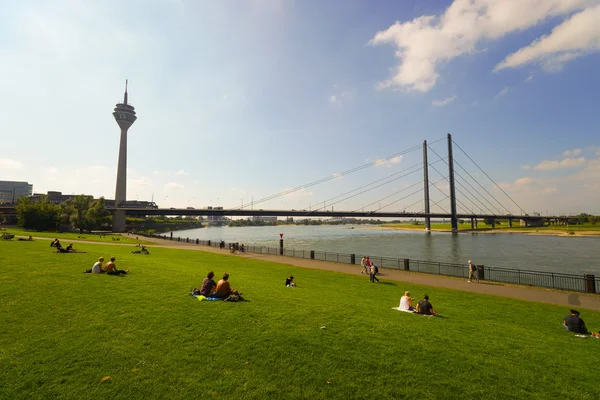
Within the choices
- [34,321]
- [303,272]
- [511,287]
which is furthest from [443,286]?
[34,321]

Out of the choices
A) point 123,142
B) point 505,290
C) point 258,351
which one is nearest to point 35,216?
point 258,351

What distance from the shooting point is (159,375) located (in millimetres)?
5391

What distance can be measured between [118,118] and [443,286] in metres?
172

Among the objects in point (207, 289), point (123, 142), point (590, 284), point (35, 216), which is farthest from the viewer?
point (123, 142)

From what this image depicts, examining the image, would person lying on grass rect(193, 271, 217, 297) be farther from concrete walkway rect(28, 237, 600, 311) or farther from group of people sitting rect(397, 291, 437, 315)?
concrete walkway rect(28, 237, 600, 311)

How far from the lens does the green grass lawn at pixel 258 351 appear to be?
17.0 ft

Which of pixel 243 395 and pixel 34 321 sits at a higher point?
pixel 34 321

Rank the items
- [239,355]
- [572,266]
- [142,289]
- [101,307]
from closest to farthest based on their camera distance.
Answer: [239,355] → [101,307] → [142,289] → [572,266]

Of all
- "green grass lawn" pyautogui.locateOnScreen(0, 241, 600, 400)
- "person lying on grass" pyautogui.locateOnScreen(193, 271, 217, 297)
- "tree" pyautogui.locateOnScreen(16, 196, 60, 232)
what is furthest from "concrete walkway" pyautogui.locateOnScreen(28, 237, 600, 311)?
"tree" pyautogui.locateOnScreen(16, 196, 60, 232)

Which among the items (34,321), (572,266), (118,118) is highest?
(118,118)

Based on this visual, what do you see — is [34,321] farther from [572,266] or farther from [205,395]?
[572,266]

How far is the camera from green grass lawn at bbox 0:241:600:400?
517cm

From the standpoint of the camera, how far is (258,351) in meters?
6.23

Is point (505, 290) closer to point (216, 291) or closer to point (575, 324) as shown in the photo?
point (575, 324)
